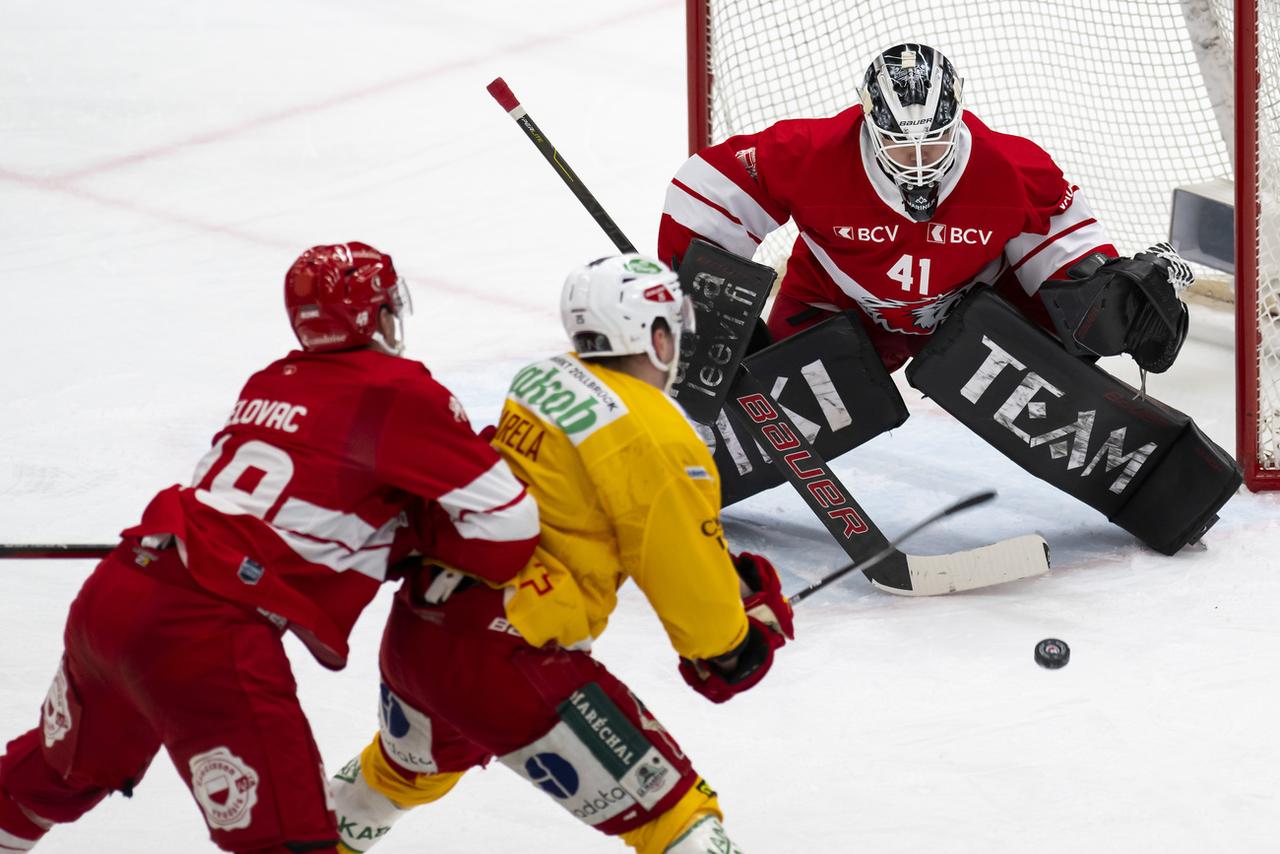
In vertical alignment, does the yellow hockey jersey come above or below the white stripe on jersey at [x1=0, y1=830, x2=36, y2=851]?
above

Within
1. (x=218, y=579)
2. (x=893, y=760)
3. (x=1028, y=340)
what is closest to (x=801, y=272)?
(x=1028, y=340)

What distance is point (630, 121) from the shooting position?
6.94m

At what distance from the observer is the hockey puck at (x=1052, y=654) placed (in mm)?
3332

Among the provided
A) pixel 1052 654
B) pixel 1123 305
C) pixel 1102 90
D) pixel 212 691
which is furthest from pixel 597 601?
pixel 1102 90

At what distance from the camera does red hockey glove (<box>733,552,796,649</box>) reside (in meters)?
2.39

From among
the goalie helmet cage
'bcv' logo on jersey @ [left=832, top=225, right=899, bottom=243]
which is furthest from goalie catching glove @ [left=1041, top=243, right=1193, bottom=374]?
the goalie helmet cage

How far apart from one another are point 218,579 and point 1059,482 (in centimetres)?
223

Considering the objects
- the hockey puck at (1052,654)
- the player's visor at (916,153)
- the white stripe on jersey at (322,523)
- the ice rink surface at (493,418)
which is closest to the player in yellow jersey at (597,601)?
the white stripe on jersey at (322,523)

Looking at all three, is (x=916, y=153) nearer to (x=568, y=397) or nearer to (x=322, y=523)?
(x=568, y=397)

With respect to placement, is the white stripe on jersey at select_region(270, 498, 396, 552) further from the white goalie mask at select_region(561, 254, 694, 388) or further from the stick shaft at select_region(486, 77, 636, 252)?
the stick shaft at select_region(486, 77, 636, 252)

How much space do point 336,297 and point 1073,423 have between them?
202 cm

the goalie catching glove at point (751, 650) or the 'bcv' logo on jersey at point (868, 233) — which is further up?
the 'bcv' logo on jersey at point (868, 233)

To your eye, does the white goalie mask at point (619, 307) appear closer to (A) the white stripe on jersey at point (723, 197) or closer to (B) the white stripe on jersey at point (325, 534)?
(B) the white stripe on jersey at point (325, 534)

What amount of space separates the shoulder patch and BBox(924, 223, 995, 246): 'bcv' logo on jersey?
147cm
